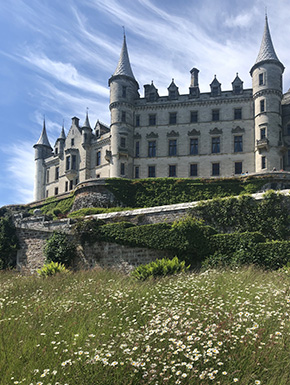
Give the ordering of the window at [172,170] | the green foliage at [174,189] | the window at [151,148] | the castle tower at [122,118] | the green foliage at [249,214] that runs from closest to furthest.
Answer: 1. the green foliage at [249,214]
2. the green foliage at [174,189]
3. the window at [172,170]
4. the castle tower at [122,118]
5. the window at [151,148]

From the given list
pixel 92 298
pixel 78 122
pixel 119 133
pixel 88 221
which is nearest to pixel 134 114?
pixel 119 133

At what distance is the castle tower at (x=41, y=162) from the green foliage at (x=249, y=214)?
4241 cm

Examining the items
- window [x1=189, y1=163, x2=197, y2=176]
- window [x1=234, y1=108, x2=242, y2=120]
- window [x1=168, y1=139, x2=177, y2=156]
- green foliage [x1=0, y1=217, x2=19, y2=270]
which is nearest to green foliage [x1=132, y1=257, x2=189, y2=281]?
green foliage [x1=0, y1=217, x2=19, y2=270]

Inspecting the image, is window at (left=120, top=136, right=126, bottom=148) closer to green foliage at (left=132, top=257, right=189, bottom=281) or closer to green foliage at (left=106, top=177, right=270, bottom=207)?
green foliage at (left=106, top=177, right=270, bottom=207)

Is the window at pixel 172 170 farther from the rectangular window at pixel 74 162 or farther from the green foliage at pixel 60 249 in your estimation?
the green foliage at pixel 60 249

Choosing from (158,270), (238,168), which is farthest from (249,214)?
(238,168)

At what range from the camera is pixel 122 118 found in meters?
46.9

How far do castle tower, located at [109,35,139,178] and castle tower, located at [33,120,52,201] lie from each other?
59.9 feet

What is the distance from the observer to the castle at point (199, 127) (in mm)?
42750

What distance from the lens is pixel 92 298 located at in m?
9.45

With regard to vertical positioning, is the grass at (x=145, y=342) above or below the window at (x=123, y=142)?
below

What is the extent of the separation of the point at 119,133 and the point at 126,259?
28166 millimetres

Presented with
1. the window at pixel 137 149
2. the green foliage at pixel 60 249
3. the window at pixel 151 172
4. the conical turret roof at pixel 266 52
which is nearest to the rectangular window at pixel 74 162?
the window at pixel 137 149

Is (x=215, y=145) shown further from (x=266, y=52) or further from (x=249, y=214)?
(x=249, y=214)
